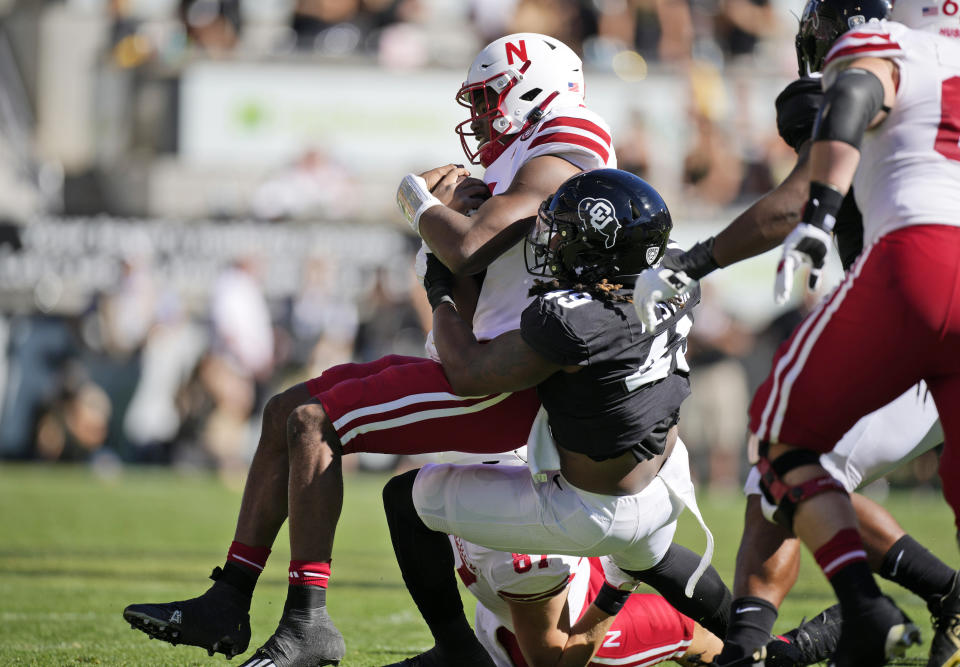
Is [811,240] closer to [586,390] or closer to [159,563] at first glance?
[586,390]

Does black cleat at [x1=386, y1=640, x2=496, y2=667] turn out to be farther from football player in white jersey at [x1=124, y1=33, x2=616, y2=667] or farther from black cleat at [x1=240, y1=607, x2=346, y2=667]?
black cleat at [x1=240, y1=607, x2=346, y2=667]

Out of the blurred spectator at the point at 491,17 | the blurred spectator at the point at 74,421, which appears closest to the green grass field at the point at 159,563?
the blurred spectator at the point at 74,421

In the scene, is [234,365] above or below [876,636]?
below

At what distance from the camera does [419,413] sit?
396cm

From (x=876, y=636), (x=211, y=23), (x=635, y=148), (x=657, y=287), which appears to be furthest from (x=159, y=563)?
(x=211, y=23)

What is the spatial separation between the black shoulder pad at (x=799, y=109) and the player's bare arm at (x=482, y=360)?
3.23ft

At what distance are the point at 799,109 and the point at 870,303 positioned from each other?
0.76 meters

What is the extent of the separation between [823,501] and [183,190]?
12.2m

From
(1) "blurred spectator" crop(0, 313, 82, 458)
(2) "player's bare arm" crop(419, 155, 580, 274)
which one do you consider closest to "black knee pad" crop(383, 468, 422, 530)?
(2) "player's bare arm" crop(419, 155, 580, 274)

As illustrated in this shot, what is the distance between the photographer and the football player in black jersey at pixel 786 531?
3.33 m

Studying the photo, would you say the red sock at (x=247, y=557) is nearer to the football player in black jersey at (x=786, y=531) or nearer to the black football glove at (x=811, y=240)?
the football player in black jersey at (x=786, y=531)

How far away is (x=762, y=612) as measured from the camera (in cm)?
361

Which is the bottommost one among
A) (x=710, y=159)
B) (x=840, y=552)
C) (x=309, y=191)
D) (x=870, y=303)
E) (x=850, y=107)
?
(x=309, y=191)

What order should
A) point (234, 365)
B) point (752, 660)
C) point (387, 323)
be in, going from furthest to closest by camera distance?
point (387, 323)
point (234, 365)
point (752, 660)
